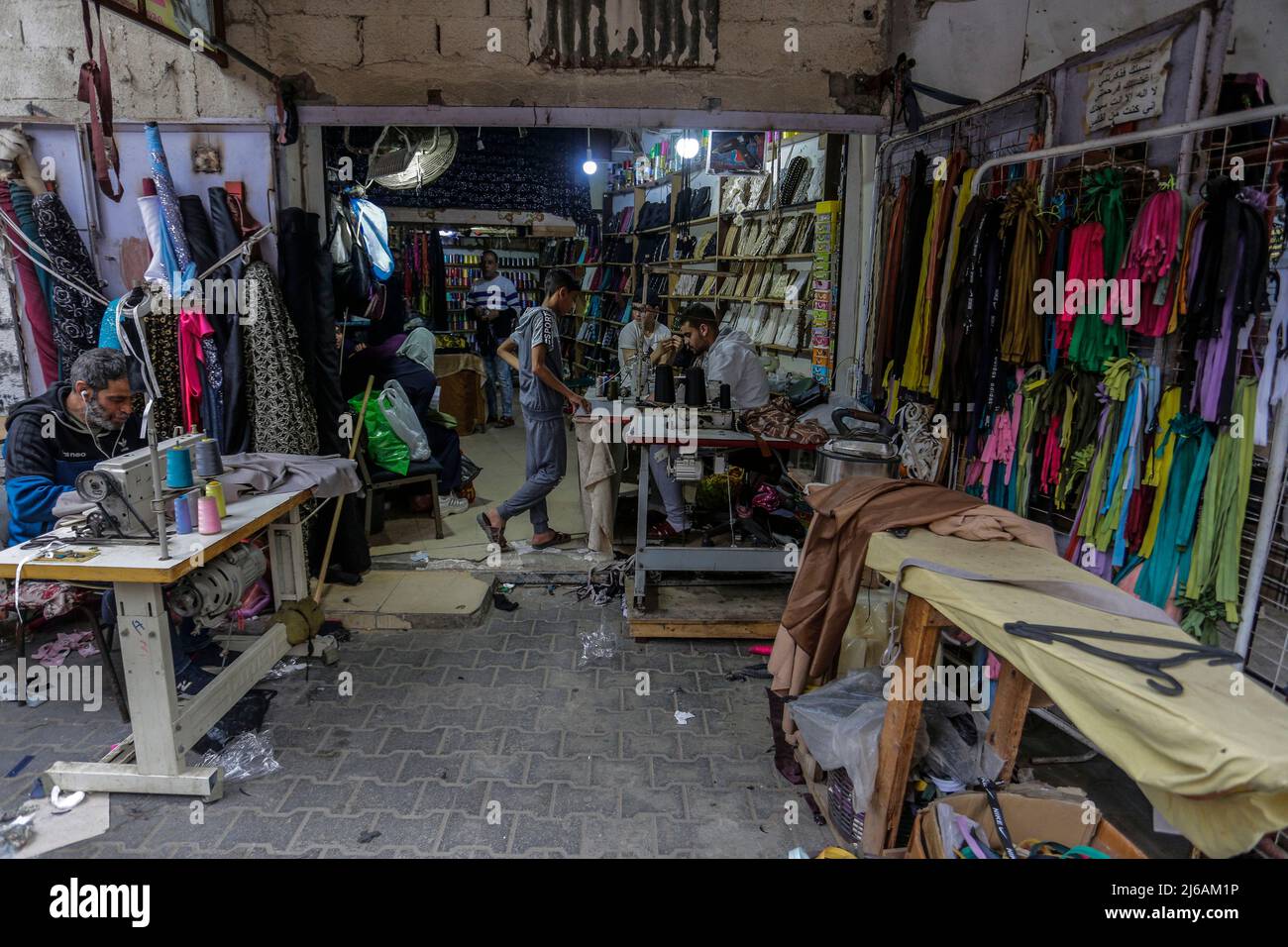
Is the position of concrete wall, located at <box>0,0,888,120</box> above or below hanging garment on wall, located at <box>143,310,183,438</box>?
above

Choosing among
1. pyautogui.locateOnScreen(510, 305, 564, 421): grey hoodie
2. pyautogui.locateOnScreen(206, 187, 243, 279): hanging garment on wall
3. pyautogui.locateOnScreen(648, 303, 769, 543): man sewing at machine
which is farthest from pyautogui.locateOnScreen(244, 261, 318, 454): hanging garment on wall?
pyautogui.locateOnScreen(648, 303, 769, 543): man sewing at machine

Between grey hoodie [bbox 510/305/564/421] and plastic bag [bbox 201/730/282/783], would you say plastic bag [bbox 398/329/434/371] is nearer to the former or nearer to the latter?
grey hoodie [bbox 510/305/564/421]

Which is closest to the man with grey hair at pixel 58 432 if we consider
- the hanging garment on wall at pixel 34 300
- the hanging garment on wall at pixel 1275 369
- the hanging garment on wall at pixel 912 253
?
the hanging garment on wall at pixel 34 300

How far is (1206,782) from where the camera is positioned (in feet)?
4.69

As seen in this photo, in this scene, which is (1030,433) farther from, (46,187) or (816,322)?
(46,187)

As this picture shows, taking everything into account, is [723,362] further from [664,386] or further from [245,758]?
[245,758]

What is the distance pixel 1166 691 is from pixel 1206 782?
0.22m

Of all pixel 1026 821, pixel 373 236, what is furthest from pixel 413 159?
pixel 1026 821

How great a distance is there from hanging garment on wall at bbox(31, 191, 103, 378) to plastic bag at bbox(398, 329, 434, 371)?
2106 millimetres

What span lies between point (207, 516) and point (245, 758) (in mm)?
1059

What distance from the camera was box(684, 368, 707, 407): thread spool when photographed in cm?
516

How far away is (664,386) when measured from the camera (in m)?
5.33

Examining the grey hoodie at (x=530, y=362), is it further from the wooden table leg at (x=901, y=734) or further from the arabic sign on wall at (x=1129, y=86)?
the wooden table leg at (x=901, y=734)
